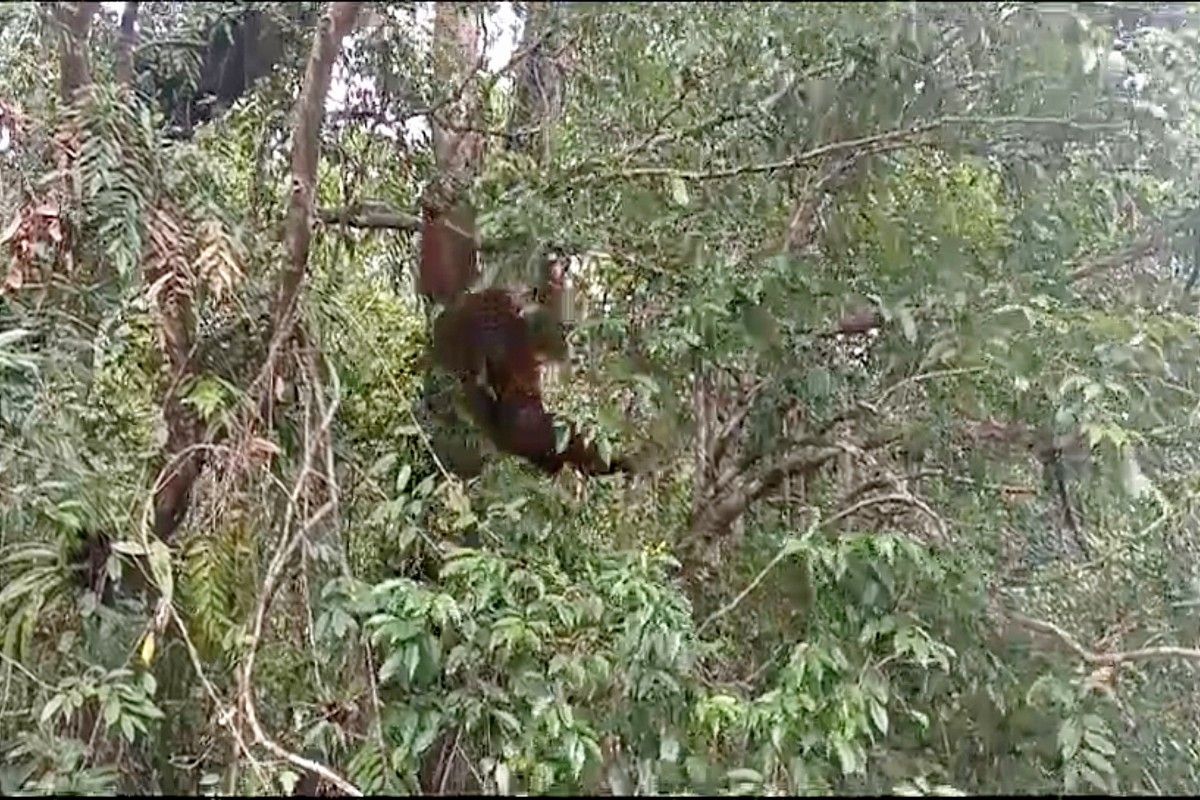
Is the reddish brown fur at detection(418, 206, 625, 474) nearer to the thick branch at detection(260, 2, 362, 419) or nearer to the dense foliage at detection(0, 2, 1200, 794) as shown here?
the dense foliage at detection(0, 2, 1200, 794)

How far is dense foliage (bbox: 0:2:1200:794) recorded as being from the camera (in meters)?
1.16

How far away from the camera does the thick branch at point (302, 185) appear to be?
4.22 feet

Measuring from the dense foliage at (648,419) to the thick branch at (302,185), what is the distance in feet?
0.06

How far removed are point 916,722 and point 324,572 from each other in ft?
2.08

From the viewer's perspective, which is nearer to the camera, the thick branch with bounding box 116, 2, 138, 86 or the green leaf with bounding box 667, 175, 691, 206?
the thick branch with bounding box 116, 2, 138, 86

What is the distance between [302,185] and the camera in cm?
136

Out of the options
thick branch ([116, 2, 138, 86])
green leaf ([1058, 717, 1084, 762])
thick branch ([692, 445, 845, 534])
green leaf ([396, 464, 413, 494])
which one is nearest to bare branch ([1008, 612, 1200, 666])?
green leaf ([1058, 717, 1084, 762])

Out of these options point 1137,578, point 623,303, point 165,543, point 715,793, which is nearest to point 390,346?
point 623,303

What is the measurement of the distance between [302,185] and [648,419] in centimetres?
51

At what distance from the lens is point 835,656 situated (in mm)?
1294

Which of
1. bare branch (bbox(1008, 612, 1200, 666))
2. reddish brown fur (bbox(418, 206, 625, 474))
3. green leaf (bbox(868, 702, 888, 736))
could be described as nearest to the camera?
green leaf (bbox(868, 702, 888, 736))

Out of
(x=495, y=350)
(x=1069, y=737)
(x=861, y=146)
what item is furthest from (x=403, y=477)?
(x=1069, y=737)

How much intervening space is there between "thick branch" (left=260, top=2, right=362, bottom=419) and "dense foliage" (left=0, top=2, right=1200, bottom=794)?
0.02 m

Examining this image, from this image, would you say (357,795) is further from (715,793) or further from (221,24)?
(221,24)
